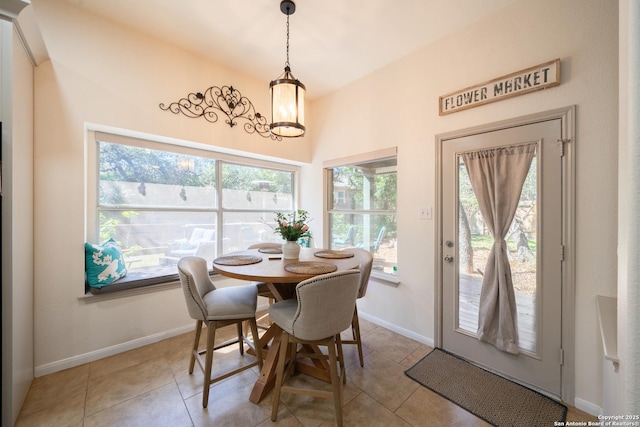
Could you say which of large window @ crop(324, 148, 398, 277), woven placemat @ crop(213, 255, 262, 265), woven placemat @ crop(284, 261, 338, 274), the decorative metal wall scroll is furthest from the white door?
the decorative metal wall scroll

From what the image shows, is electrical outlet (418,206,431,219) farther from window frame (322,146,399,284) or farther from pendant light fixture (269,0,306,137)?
pendant light fixture (269,0,306,137)

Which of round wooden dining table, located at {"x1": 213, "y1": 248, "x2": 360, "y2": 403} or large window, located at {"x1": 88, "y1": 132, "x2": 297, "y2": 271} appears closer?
round wooden dining table, located at {"x1": 213, "y1": 248, "x2": 360, "y2": 403}

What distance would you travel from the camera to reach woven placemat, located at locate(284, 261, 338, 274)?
1633 millimetres

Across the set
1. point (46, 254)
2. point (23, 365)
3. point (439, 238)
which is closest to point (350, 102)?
point (439, 238)

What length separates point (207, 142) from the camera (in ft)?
8.91

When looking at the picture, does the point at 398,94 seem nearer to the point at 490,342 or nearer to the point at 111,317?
the point at 490,342

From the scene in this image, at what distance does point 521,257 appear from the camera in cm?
190

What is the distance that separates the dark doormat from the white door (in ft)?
0.35

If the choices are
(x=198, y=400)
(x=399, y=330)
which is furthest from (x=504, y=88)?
(x=198, y=400)

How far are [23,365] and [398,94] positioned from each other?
379 centimetres

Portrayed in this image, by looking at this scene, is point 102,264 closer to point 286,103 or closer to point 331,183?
point 286,103

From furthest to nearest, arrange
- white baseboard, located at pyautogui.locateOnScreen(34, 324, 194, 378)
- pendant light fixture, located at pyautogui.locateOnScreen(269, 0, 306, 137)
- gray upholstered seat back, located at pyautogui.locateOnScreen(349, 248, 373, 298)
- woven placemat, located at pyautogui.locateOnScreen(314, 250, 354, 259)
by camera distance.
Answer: woven placemat, located at pyautogui.locateOnScreen(314, 250, 354, 259) → gray upholstered seat back, located at pyautogui.locateOnScreen(349, 248, 373, 298) → white baseboard, located at pyautogui.locateOnScreen(34, 324, 194, 378) → pendant light fixture, located at pyautogui.locateOnScreen(269, 0, 306, 137)

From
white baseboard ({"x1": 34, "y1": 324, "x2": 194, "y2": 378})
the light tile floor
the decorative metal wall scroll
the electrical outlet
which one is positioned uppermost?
the decorative metal wall scroll

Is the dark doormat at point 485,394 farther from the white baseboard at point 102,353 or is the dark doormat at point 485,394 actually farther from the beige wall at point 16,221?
the beige wall at point 16,221
